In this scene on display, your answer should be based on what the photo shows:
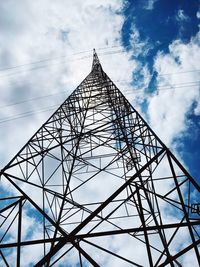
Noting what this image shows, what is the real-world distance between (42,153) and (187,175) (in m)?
4.94

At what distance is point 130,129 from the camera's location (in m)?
9.37

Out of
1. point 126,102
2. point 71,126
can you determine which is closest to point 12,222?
point 71,126

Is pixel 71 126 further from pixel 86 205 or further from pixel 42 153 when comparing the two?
pixel 86 205

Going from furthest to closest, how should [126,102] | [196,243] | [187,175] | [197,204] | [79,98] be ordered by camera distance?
[79,98] → [126,102] → [197,204] → [187,175] → [196,243]

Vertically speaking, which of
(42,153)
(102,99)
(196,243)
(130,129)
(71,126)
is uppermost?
(102,99)

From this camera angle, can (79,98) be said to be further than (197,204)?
Yes

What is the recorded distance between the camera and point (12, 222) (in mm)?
6672

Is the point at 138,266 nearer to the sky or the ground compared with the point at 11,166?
nearer to the ground

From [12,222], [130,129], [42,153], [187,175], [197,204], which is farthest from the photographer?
[130,129]

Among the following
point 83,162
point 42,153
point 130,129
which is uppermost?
point 130,129

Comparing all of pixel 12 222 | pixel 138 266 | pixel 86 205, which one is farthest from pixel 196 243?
pixel 12 222

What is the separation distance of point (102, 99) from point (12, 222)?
8.18 m

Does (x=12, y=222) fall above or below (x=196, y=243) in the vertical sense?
below

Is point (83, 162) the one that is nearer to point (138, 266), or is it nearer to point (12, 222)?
point (12, 222)
